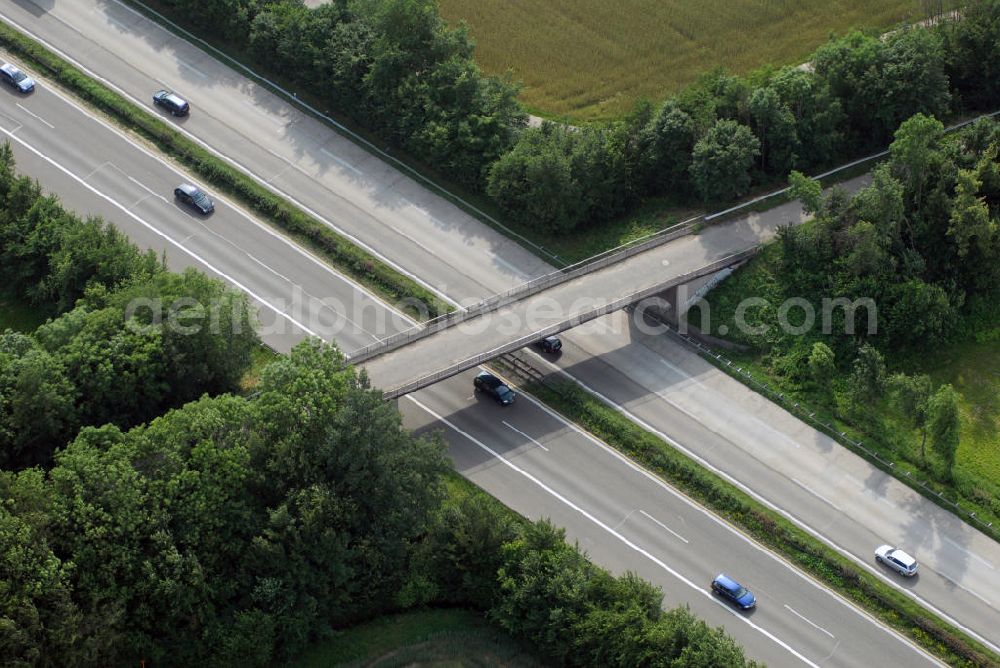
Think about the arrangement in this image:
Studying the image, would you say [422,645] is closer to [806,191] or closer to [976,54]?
[806,191]

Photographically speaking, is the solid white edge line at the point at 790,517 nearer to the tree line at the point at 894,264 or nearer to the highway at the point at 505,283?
the highway at the point at 505,283

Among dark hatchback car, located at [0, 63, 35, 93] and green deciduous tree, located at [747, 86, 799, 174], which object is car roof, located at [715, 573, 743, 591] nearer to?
green deciduous tree, located at [747, 86, 799, 174]

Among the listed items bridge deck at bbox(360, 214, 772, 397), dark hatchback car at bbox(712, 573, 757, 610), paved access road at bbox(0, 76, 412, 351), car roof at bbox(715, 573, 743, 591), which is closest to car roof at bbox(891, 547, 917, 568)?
dark hatchback car at bbox(712, 573, 757, 610)

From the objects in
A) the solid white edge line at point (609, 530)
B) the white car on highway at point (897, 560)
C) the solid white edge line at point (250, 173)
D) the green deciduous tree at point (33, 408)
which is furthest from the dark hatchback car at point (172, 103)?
the white car on highway at point (897, 560)

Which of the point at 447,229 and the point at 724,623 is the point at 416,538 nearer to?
the point at 724,623

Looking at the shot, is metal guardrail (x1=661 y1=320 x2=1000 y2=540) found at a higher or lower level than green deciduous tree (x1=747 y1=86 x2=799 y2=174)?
lower

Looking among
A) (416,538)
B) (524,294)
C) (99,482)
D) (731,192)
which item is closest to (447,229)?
(524,294)
